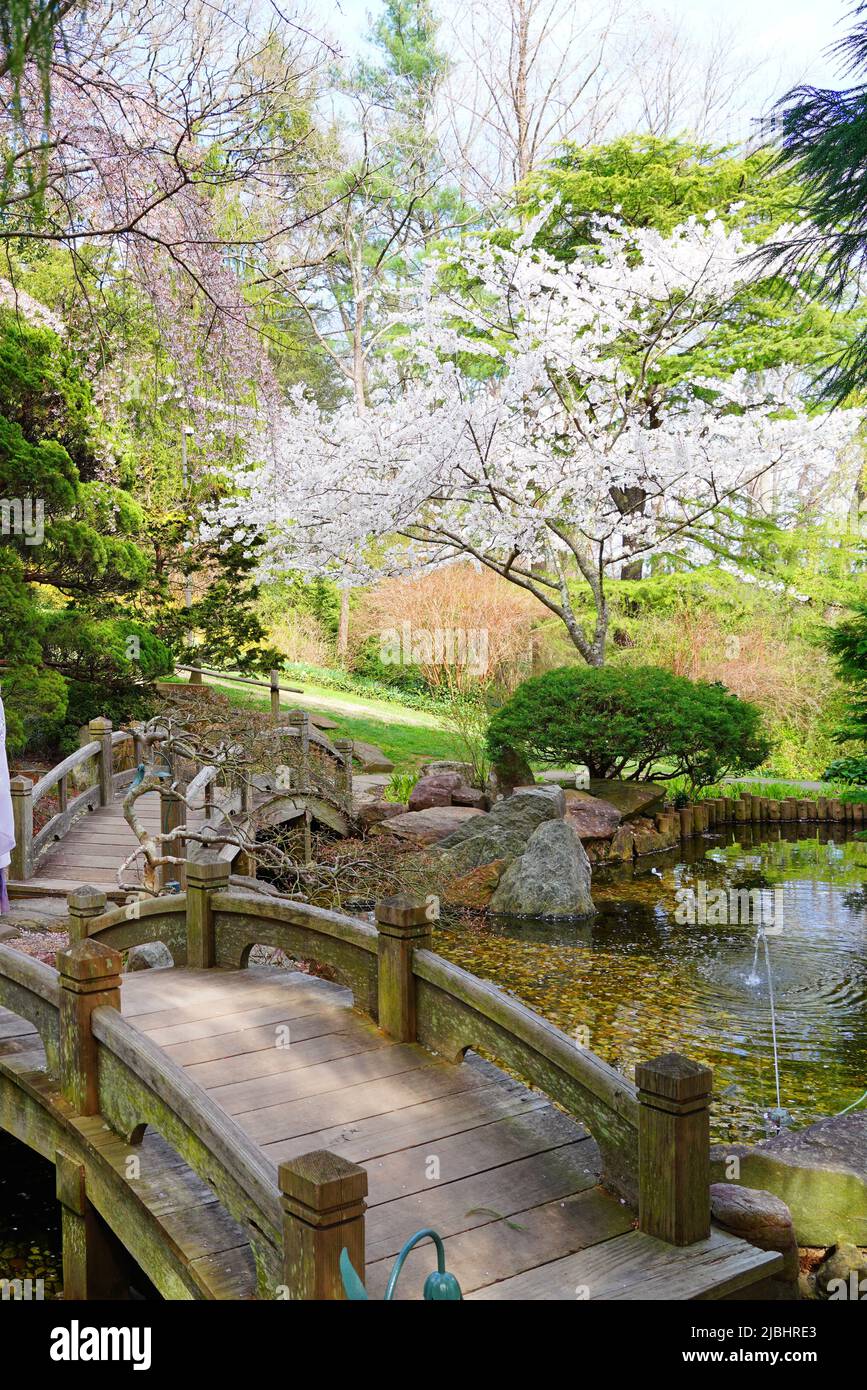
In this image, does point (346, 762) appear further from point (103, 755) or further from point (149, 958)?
point (149, 958)

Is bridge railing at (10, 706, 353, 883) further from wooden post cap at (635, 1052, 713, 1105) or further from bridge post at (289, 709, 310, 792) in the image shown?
wooden post cap at (635, 1052, 713, 1105)

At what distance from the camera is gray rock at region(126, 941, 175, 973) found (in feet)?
21.0

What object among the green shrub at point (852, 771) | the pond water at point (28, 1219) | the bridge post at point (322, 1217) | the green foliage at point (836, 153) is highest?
the green foliage at point (836, 153)

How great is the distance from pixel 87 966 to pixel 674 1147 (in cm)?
208

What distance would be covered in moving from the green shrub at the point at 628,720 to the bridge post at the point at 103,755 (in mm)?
4294

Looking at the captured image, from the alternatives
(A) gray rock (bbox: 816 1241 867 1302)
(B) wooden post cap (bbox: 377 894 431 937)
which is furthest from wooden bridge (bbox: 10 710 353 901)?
(A) gray rock (bbox: 816 1241 867 1302)

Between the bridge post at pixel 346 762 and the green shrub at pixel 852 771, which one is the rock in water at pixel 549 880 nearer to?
the bridge post at pixel 346 762

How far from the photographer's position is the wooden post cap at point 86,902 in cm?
498

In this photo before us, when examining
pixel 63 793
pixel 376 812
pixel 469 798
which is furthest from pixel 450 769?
pixel 63 793

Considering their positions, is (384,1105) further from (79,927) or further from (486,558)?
(486,558)

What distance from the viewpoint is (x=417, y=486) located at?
39.8ft

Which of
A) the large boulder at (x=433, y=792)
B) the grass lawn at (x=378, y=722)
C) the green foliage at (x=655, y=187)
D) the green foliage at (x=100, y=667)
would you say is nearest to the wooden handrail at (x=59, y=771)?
the green foliage at (x=100, y=667)

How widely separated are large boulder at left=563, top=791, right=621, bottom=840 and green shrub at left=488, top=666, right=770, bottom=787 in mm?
615

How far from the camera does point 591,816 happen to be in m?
12.0
